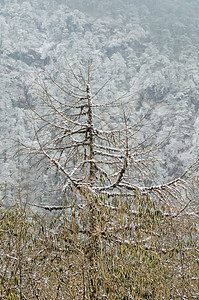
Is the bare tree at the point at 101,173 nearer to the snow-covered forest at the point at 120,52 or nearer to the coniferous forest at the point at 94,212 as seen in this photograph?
the coniferous forest at the point at 94,212

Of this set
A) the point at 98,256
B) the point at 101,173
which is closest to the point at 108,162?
the point at 101,173

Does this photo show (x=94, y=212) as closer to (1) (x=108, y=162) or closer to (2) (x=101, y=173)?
(2) (x=101, y=173)

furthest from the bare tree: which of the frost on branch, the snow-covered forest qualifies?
the snow-covered forest

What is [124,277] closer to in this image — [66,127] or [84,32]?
[66,127]

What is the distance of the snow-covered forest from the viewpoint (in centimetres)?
5440

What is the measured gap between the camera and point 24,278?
4.06 meters

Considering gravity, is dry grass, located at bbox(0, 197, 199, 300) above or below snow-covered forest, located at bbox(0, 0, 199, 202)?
below

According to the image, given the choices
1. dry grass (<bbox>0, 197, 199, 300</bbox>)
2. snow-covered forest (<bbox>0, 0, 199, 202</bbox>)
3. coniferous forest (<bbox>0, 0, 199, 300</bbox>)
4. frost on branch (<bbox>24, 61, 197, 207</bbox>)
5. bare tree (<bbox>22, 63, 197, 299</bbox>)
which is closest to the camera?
dry grass (<bbox>0, 197, 199, 300</bbox>)

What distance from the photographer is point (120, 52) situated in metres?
86.4

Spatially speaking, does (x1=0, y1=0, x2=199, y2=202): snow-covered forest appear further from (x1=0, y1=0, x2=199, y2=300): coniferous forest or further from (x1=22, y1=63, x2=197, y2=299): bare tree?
(x1=22, y1=63, x2=197, y2=299): bare tree

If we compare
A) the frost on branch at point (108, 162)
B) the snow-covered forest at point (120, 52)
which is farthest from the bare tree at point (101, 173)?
the snow-covered forest at point (120, 52)

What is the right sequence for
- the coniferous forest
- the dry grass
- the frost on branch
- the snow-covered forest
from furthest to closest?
the snow-covered forest
the frost on branch
the coniferous forest
the dry grass

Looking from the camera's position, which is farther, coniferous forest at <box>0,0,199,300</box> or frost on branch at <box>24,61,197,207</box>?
frost on branch at <box>24,61,197,207</box>

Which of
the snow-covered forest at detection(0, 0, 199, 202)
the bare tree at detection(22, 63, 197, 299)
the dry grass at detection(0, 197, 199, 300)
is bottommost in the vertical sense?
the dry grass at detection(0, 197, 199, 300)
